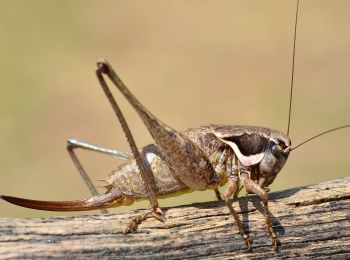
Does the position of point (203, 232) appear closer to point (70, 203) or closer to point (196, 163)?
point (196, 163)

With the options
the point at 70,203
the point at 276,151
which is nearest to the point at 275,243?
the point at 276,151

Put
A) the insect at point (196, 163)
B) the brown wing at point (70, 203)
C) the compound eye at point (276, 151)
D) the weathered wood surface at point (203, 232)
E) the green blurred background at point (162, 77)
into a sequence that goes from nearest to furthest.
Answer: the weathered wood surface at point (203, 232) → the brown wing at point (70, 203) → the insect at point (196, 163) → the compound eye at point (276, 151) → the green blurred background at point (162, 77)

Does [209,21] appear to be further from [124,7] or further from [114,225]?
[114,225]

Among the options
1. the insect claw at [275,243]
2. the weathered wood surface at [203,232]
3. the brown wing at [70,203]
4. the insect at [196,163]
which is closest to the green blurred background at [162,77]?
the insect at [196,163]

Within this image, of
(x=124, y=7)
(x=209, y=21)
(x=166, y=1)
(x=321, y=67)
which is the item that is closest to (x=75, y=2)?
(x=124, y=7)

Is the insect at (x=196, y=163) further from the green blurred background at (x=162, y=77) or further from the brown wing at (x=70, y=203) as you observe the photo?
the green blurred background at (x=162, y=77)

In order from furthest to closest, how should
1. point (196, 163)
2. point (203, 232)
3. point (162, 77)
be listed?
1. point (162, 77)
2. point (196, 163)
3. point (203, 232)

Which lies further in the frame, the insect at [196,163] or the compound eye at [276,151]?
the compound eye at [276,151]
